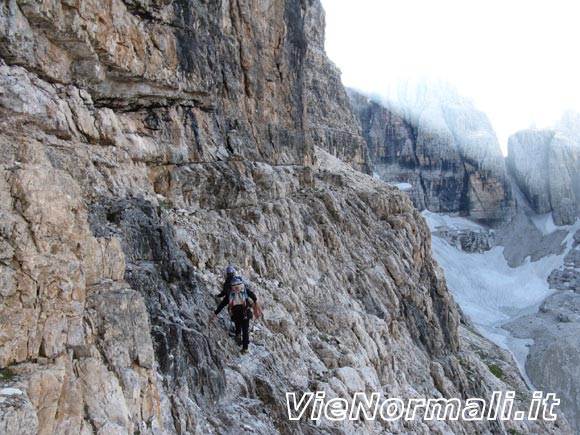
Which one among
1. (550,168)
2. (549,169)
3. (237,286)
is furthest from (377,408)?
(549,169)

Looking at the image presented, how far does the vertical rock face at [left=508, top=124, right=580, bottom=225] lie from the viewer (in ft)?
414

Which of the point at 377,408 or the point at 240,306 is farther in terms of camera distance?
the point at 377,408

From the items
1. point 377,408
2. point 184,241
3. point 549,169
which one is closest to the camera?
point 184,241

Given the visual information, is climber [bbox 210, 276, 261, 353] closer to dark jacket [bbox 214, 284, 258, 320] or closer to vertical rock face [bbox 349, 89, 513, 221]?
dark jacket [bbox 214, 284, 258, 320]

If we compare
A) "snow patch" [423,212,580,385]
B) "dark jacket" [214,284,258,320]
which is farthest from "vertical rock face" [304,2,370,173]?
"dark jacket" [214,284,258,320]

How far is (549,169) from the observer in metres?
133

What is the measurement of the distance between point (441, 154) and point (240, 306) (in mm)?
139066

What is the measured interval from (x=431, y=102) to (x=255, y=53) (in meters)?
139

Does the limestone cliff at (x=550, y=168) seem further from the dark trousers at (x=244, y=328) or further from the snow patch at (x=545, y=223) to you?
the dark trousers at (x=244, y=328)

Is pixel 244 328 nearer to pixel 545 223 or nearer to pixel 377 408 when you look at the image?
pixel 377 408

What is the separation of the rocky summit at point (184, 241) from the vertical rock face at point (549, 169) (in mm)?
109221

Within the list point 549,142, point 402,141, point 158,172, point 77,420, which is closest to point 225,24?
point 158,172

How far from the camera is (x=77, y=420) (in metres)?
7.09

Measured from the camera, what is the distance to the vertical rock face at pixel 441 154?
13475 cm
